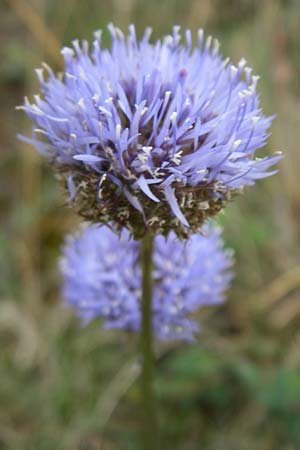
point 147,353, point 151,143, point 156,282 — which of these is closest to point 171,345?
point 156,282

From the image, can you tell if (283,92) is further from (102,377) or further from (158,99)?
(158,99)

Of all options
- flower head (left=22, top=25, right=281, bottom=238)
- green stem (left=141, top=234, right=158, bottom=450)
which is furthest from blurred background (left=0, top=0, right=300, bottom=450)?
flower head (left=22, top=25, right=281, bottom=238)

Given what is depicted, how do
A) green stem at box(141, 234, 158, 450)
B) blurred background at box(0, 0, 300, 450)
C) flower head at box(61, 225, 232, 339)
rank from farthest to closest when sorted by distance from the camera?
blurred background at box(0, 0, 300, 450)
flower head at box(61, 225, 232, 339)
green stem at box(141, 234, 158, 450)

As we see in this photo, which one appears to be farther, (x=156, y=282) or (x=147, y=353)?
(x=156, y=282)

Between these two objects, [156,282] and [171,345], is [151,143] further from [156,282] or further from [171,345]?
[171,345]

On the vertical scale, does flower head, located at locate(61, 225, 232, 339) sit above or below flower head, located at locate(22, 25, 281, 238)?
below

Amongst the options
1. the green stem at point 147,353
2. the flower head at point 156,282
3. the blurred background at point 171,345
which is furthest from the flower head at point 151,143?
the blurred background at point 171,345

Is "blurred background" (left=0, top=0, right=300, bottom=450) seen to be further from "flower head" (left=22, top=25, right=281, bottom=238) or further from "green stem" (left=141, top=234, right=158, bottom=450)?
"flower head" (left=22, top=25, right=281, bottom=238)
